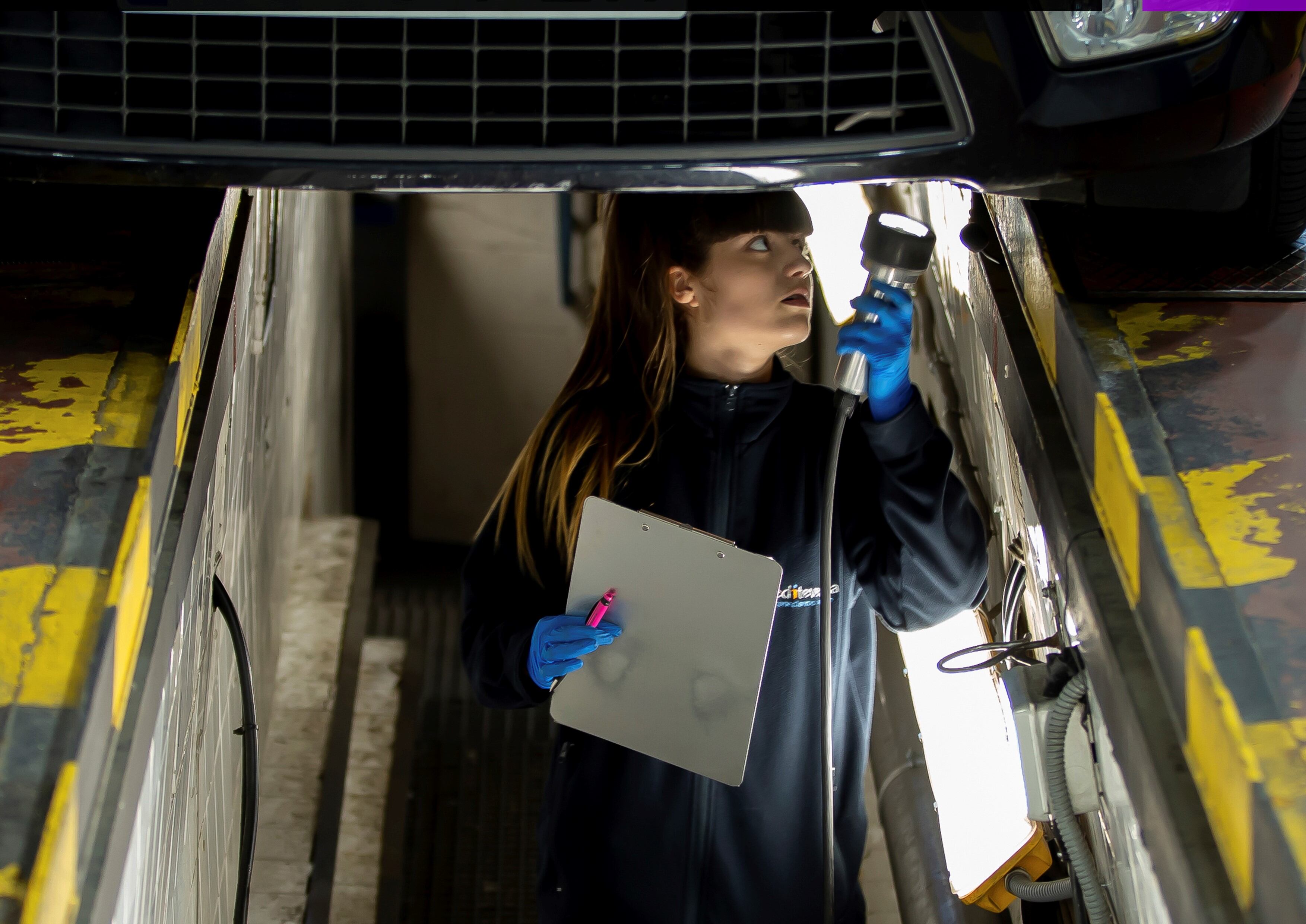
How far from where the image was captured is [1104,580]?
1.14 m

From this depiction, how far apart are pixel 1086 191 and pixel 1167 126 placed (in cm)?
12

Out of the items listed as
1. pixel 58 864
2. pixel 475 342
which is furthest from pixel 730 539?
pixel 475 342

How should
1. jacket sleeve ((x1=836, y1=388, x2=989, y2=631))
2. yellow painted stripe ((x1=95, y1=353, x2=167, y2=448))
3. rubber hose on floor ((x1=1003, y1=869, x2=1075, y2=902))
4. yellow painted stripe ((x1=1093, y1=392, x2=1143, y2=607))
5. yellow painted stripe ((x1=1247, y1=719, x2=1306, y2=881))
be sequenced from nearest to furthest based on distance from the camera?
1. yellow painted stripe ((x1=1247, y1=719, x2=1306, y2=881))
2. yellow painted stripe ((x1=1093, y1=392, x2=1143, y2=607))
3. yellow painted stripe ((x1=95, y1=353, x2=167, y2=448))
4. rubber hose on floor ((x1=1003, y1=869, x2=1075, y2=902))
5. jacket sleeve ((x1=836, y1=388, x2=989, y2=631))

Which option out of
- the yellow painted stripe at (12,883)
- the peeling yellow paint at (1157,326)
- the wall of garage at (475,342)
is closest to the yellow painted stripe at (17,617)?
the yellow painted stripe at (12,883)

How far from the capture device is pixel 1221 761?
2.93 feet

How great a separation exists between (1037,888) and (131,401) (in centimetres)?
105

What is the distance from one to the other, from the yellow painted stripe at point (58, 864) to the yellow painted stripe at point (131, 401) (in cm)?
37

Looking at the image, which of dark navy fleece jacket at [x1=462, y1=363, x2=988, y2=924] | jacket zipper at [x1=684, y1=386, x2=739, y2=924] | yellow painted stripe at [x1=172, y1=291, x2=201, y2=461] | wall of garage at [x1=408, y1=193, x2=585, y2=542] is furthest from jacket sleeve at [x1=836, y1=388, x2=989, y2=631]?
wall of garage at [x1=408, y1=193, x2=585, y2=542]

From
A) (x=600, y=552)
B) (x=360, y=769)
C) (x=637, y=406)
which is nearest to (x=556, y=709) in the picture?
(x=600, y=552)

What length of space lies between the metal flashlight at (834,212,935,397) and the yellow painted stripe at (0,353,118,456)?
77cm

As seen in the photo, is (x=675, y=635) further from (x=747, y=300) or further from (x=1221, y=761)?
(x=1221, y=761)

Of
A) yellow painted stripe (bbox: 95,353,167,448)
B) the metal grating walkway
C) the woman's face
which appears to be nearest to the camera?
yellow painted stripe (bbox: 95,353,167,448)

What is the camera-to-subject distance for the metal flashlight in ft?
4.55

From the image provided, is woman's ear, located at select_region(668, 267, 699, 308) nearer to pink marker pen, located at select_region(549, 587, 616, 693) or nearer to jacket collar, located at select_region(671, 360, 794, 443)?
jacket collar, located at select_region(671, 360, 794, 443)
